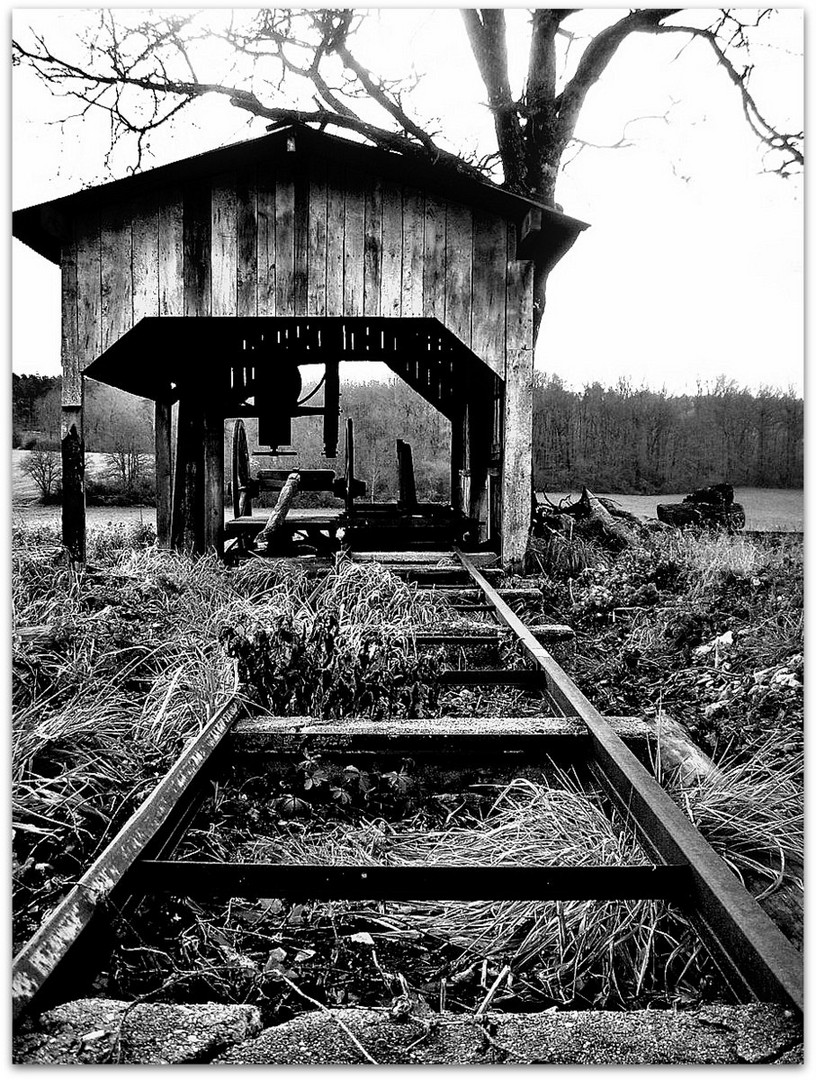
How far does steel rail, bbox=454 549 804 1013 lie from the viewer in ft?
5.37

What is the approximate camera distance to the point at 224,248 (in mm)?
7488

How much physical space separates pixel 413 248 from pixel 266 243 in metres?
1.33

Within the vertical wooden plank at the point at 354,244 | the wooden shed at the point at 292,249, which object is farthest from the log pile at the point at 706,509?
the vertical wooden plank at the point at 354,244

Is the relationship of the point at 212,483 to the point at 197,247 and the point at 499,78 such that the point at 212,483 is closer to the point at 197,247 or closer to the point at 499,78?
the point at 197,247

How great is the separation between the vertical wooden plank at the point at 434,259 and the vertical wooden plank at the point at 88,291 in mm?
2930

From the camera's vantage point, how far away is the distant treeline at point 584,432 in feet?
22.8

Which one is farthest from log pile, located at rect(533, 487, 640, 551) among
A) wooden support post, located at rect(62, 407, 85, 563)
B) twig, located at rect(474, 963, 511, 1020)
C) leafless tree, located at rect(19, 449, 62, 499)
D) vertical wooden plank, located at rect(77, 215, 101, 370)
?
twig, located at rect(474, 963, 511, 1020)

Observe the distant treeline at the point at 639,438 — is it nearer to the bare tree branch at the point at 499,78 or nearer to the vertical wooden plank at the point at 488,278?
the vertical wooden plank at the point at 488,278

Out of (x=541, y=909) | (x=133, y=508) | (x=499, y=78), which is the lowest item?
(x=541, y=909)

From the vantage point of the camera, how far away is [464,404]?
37.5 feet

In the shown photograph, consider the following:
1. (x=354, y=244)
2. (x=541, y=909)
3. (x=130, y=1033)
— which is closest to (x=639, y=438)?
(x=354, y=244)

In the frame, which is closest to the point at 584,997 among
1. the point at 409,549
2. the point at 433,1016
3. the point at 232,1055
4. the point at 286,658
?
the point at 433,1016

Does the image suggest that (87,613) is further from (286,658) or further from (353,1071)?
A: (353,1071)

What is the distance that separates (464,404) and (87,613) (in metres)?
7.33
